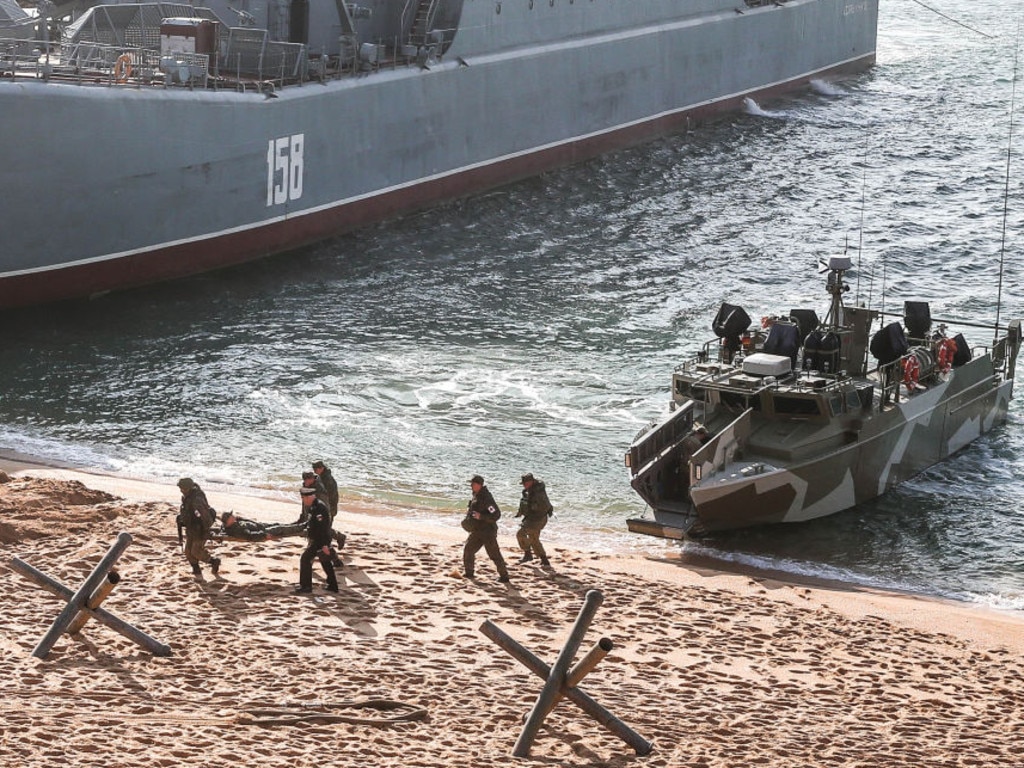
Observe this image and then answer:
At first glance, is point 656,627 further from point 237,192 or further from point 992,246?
point 992,246

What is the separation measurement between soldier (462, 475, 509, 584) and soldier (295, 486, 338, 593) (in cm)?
183

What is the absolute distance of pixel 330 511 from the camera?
69.3 ft

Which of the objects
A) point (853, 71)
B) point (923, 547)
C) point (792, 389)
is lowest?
point (923, 547)

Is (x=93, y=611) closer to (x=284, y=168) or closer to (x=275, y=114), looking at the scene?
(x=275, y=114)

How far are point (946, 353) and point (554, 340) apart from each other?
10.5 metres

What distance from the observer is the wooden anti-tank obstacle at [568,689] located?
15.4 meters

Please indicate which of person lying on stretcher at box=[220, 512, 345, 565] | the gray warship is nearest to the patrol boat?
person lying on stretcher at box=[220, 512, 345, 565]

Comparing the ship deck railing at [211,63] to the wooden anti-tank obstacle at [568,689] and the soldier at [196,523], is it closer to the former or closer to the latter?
the soldier at [196,523]

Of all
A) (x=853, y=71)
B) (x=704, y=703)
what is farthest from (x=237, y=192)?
(x=853, y=71)

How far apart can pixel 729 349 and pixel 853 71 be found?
55.0m

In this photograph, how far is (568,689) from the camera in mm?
15703

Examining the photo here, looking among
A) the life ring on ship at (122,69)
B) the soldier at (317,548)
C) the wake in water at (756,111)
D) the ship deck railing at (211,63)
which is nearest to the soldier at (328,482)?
the soldier at (317,548)

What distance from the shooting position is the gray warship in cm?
3681

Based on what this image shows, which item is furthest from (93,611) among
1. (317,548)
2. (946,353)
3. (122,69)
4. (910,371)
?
(122,69)
